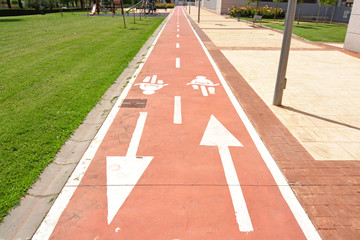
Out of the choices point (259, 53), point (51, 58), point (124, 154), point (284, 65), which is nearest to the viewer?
point (124, 154)

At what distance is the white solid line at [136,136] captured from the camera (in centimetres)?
476

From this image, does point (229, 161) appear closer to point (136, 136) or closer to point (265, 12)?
point (136, 136)

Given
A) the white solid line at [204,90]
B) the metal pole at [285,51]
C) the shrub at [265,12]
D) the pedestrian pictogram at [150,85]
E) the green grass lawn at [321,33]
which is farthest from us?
the shrub at [265,12]

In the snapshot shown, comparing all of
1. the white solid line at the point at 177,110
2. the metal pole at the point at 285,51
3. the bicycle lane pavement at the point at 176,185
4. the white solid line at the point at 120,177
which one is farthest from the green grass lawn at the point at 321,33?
the white solid line at the point at 120,177

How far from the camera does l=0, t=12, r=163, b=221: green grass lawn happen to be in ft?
14.1

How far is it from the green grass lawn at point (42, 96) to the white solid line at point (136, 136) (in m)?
1.29

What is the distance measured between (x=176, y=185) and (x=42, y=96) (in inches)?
203

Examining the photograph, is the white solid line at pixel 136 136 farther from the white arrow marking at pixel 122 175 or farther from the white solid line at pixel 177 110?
the white solid line at pixel 177 110

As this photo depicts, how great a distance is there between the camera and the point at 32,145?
190 inches

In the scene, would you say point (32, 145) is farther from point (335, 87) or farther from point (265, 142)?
point (335, 87)

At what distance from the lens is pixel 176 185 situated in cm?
393

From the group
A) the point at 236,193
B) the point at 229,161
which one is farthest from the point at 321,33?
the point at 236,193

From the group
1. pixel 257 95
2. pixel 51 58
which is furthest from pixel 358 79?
pixel 51 58

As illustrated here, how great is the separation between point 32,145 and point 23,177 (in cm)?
98
